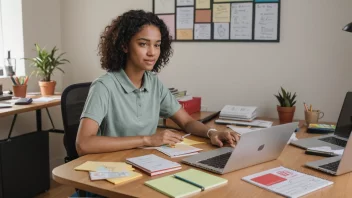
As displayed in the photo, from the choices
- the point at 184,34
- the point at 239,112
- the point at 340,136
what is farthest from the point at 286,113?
the point at 184,34

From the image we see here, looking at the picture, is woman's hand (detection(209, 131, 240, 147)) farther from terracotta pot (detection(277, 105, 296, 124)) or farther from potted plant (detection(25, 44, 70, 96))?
potted plant (detection(25, 44, 70, 96))

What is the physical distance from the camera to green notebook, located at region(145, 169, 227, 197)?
1.18m

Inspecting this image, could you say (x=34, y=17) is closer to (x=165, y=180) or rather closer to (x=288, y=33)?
(x=288, y=33)

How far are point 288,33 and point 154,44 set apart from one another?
1144mm

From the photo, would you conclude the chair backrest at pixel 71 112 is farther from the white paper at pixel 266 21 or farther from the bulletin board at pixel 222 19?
the white paper at pixel 266 21

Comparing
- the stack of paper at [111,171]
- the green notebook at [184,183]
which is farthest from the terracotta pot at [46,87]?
the green notebook at [184,183]

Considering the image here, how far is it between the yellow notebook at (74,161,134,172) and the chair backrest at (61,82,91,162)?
0.52 m

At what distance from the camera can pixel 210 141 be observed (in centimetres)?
188

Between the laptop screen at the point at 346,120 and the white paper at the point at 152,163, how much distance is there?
0.96 metres

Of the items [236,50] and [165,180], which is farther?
[236,50]

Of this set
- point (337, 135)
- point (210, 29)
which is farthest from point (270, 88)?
point (337, 135)

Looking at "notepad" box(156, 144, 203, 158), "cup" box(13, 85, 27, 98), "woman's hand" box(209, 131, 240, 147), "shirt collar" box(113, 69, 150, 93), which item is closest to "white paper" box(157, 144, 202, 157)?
"notepad" box(156, 144, 203, 158)

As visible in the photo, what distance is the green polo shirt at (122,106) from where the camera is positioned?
1.75 m

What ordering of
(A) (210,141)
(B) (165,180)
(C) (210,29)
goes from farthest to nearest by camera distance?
(C) (210,29) → (A) (210,141) → (B) (165,180)
